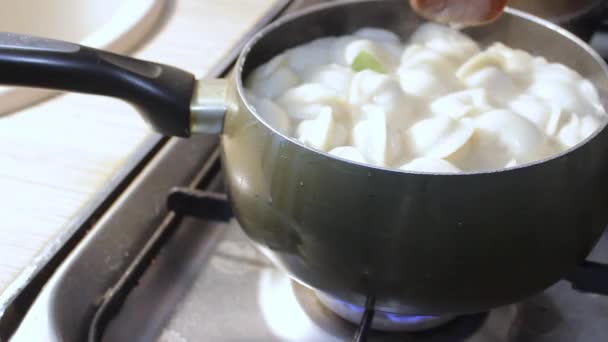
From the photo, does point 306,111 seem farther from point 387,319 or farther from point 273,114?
point 387,319

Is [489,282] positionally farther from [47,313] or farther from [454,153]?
[47,313]

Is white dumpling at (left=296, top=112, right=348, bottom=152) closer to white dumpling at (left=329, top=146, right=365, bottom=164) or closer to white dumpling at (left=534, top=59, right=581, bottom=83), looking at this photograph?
white dumpling at (left=329, top=146, right=365, bottom=164)

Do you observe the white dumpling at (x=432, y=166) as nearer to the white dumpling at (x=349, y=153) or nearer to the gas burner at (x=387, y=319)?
the white dumpling at (x=349, y=153)

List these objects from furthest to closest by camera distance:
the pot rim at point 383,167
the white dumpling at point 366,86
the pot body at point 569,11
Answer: the pot body at point 569,11
the white dumpling at point 366,86
the pot rim at point 383,167

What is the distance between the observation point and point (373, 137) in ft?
1.42

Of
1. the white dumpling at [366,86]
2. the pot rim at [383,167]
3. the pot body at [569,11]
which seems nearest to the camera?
the pot rim at [383,167]

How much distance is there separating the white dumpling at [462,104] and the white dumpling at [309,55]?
0.11 meters

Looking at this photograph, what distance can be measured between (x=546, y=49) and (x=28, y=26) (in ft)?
2.39

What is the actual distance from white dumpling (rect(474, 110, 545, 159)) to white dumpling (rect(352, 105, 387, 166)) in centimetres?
6

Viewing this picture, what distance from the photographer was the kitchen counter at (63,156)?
52 cm

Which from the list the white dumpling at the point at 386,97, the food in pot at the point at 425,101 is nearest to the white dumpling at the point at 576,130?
the food in pot at the point at 425,101

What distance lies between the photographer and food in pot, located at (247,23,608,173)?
43cm

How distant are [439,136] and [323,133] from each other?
0.24ft

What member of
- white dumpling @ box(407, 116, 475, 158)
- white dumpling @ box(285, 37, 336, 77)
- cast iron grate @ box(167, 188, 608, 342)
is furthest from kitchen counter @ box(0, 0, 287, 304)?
white dumpling @ box(407, 116, 475, 158)
